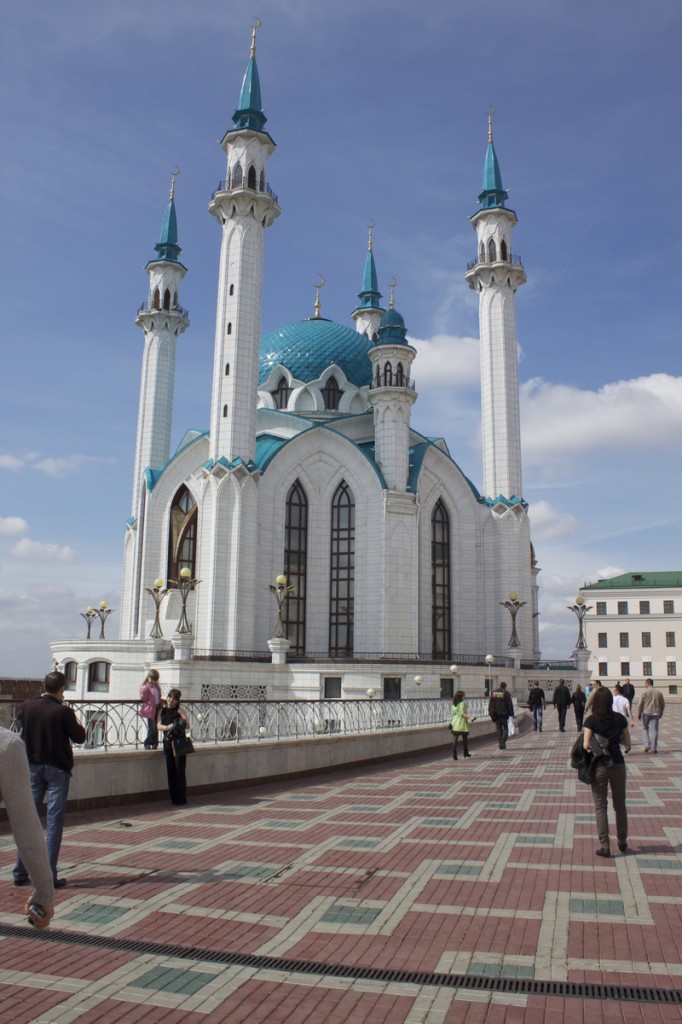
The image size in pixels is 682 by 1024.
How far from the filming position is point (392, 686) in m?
36.7

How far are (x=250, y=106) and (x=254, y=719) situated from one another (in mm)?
37478

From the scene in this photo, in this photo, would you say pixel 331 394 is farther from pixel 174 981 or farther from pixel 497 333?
pixel 174 981

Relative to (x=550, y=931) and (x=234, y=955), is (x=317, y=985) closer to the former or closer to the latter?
(x=234, y=955)

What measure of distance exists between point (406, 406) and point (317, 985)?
38.6 metres

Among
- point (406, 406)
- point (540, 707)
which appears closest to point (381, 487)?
point (406, 406)

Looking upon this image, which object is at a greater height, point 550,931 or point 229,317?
point 229,317

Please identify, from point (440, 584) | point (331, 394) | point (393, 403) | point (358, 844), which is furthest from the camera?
point (331, 394)

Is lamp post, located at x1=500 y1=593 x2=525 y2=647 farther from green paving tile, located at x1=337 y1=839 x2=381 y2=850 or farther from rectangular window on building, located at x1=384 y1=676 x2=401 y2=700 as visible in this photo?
green paving tile, located at x1=337 y1=839 x2=381 y2=850

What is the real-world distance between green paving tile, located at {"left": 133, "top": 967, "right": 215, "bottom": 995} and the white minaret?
118 ft

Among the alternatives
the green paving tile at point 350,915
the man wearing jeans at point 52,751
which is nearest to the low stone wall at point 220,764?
the man wearing jeans at point 52,751

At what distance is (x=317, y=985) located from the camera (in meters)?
4.82

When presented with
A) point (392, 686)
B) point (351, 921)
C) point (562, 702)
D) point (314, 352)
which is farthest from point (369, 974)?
point (314, 352)

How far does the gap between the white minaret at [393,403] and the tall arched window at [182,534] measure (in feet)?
33.0

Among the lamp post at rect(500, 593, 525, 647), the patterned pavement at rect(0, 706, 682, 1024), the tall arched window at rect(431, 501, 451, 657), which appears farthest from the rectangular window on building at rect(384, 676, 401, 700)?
the patterned pavement at rect(0, 706, 682, 1024)
